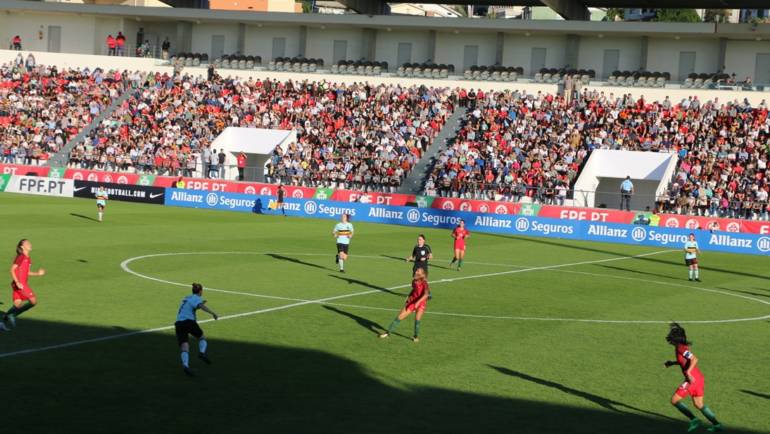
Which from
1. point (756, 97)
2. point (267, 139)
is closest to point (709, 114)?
point (756, 97)

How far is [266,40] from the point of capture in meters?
86.2

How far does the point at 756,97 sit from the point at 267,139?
1255 inches

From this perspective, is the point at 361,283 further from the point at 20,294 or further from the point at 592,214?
the point at 592,214

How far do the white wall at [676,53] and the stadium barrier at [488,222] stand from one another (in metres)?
27.0

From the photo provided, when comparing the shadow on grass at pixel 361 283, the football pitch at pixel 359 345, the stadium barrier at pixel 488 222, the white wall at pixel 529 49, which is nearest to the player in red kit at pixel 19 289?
the football pitch at pixel 359 345

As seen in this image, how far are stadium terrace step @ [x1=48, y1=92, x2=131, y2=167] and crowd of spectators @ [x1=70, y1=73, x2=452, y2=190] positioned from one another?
0.65m

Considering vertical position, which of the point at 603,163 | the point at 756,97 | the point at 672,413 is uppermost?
the point at 756,97

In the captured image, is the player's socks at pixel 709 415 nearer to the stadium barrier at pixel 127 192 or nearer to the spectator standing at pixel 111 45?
the stadium barrier at pixel 127 192

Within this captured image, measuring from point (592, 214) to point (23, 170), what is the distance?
3508cm

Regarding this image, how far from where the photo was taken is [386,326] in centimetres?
2350

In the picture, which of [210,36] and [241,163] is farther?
[210,36]

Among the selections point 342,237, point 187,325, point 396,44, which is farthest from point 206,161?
point 187,325

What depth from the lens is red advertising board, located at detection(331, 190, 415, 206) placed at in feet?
193

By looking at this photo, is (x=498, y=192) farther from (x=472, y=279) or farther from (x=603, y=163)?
(x=472, y=279)
